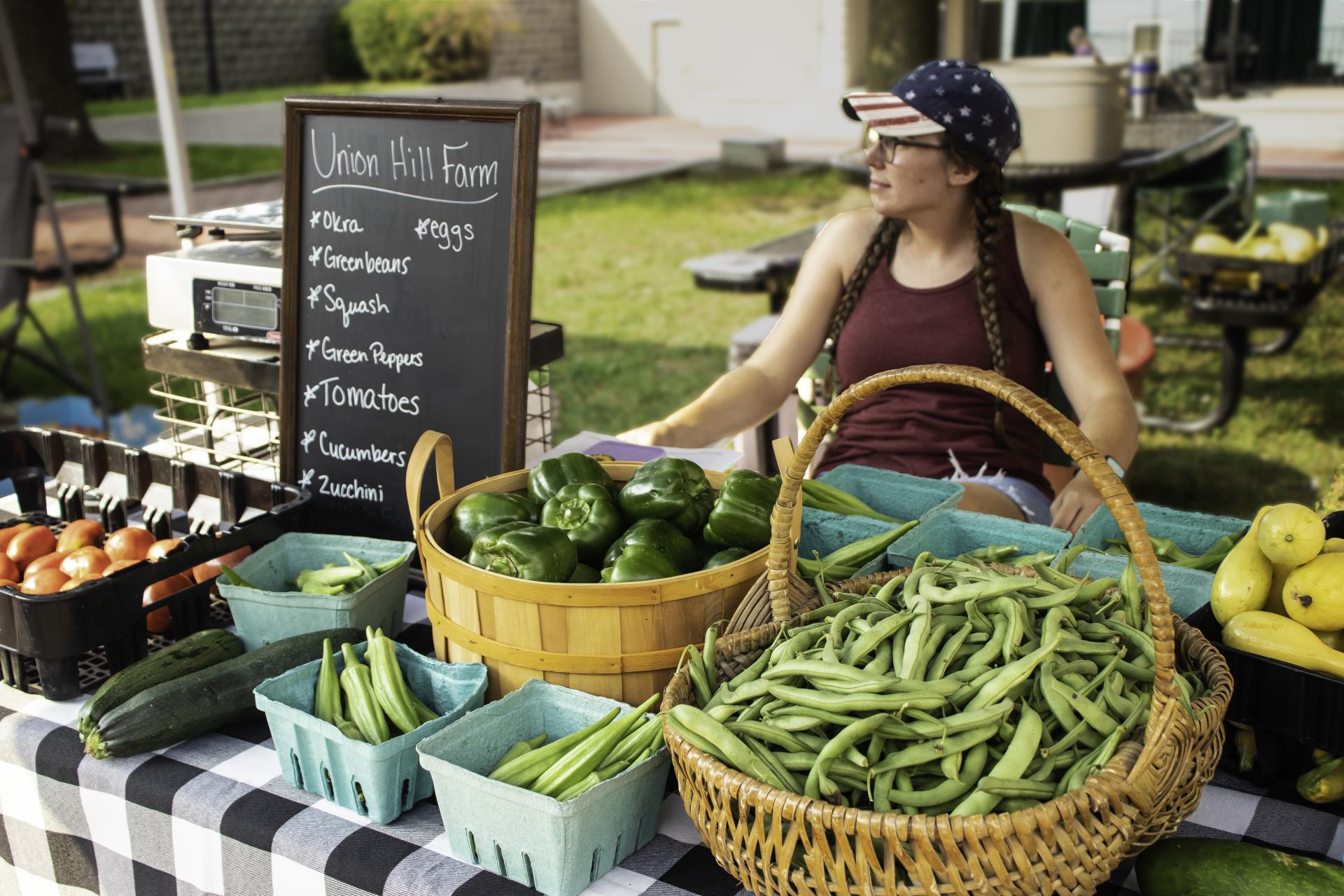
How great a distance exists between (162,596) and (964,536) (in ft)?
4.43

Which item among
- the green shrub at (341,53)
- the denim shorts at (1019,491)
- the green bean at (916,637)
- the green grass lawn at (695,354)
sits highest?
the green shrub at (341,53)

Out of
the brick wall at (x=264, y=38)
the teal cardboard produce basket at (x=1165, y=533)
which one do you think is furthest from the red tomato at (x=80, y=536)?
the brick wall at (x=264, y=38)

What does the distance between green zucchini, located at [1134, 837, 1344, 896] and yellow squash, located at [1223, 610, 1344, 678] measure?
240mm

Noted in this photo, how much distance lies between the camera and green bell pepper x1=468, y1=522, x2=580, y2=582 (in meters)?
1.59

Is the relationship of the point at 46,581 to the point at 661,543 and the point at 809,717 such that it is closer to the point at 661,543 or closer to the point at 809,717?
the point at 661,543

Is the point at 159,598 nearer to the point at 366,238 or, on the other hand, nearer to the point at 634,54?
the point at 366,238

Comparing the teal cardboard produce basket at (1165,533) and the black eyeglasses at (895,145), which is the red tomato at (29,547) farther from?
the black eyeglasses at (895,145)

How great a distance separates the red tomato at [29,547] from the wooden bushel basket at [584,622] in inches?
31.5

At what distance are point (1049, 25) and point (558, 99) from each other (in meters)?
9.62

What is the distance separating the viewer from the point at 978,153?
2.81m

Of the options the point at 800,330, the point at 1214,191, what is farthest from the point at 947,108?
the point at 1214,191

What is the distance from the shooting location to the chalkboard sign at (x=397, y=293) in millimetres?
2104

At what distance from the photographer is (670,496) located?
1.81m

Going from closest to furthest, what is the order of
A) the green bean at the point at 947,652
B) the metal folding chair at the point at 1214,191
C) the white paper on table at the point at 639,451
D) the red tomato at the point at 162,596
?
the green bean at the point at 947,652, the red tomato at the point at 162,596, the white paper on table at the point at 639,451, the metal folding chair at the point at 1214,191
